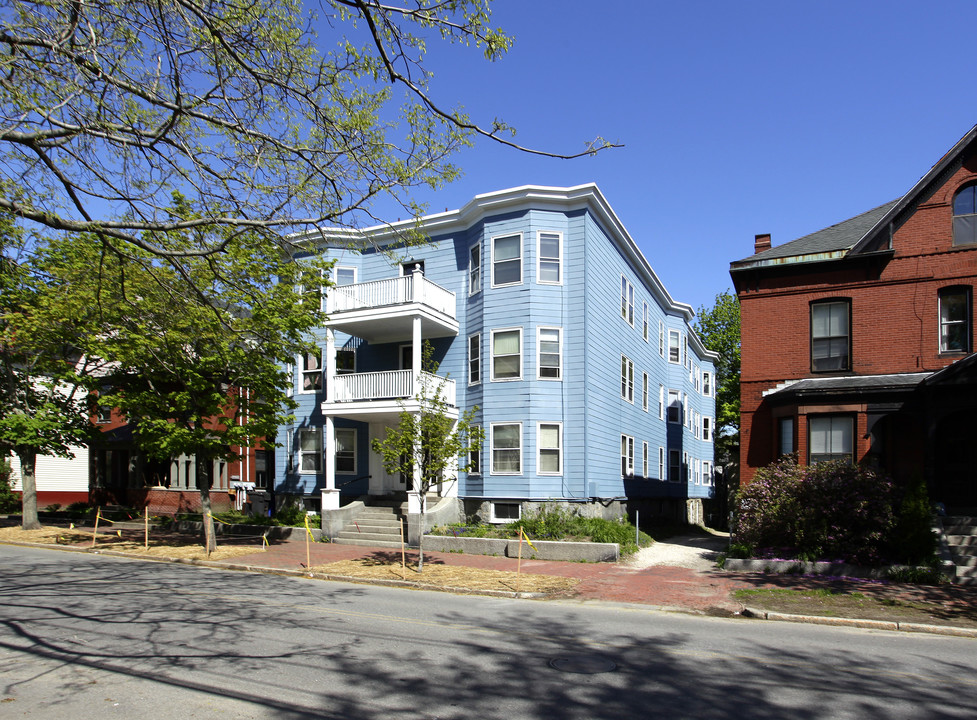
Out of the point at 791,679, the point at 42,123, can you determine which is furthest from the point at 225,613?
the point at 791,679

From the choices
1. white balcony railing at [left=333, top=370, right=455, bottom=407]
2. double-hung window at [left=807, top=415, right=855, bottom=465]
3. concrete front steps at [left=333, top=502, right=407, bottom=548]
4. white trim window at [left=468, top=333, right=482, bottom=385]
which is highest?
white trim window at [left=468, top=333, right=482, bottom=385]

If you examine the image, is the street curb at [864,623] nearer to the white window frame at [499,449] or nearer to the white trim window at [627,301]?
the white window frame at [499,449]

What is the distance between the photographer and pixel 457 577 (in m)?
14.9

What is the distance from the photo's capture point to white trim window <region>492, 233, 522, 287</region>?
2214 centimetres

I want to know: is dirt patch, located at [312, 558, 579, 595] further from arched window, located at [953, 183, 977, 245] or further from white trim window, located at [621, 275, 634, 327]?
white trim window, located at [621, 275, 634, 327]

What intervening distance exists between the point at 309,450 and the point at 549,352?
1030 centimetres

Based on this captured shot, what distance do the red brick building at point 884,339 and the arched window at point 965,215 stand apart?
27 millimetres

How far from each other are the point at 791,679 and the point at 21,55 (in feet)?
34.2

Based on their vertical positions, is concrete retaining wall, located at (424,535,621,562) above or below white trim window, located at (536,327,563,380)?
below

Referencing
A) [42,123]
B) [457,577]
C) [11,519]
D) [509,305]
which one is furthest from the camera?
[11,519]

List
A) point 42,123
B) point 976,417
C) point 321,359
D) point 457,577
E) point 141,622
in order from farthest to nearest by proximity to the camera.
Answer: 1. point 321,359
2. point 976,417
3. point 457,577
4. point 141,622
5. point 42,123

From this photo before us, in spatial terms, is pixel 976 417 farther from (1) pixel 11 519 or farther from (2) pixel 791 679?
(1) pixel 11 519

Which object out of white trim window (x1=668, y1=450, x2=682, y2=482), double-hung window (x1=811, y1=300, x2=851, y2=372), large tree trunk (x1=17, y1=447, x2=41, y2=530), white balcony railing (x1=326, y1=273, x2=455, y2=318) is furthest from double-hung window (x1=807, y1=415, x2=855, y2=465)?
large tree trunk (x1=17, y1=447, x2=41, y2=530)

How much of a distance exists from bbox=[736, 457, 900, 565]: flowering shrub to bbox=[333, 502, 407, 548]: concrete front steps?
10.3 m
